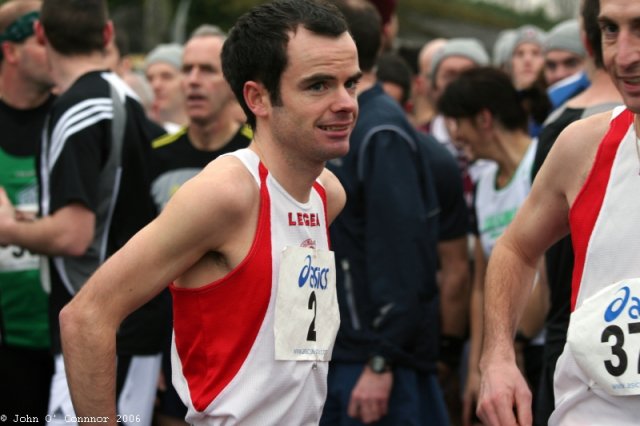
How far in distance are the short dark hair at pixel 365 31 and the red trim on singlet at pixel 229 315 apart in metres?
2.46

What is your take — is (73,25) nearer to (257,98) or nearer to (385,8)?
(257,98)

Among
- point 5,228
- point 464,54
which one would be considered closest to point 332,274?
point 5,228

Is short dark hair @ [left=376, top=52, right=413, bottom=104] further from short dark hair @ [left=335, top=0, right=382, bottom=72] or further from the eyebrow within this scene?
the eyebrow

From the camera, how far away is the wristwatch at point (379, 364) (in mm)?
5297

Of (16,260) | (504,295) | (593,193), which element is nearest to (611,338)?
(593,193)

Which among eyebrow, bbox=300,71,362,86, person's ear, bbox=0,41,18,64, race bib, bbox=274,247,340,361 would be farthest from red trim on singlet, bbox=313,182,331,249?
person's ear, bbox=0,41,18,64

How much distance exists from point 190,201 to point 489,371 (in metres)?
1.16

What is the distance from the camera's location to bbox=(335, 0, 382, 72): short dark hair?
586cm

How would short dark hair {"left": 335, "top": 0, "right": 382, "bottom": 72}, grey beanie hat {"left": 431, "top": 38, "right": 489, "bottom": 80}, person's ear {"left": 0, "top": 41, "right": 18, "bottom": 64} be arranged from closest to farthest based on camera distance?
short dark hair {"left": 335, "top": 0, "right": 382, "bottom": 72} < person's ear {"left": 0, "top": 41, "right": 18, "bottom": 64} < grey beanie hat {"left": 431, "top": 38, "right": 489, "bottom": 80}

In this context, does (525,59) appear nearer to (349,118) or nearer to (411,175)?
(411,175)

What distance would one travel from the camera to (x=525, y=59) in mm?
10297

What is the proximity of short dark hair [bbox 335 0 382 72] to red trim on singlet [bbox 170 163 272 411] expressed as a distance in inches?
96.7

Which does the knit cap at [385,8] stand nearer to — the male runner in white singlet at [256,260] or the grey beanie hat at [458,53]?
the grey beanie hat at [458,53]

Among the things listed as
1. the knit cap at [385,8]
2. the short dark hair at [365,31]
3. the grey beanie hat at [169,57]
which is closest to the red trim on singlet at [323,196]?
the short dark hair at [365,31]
